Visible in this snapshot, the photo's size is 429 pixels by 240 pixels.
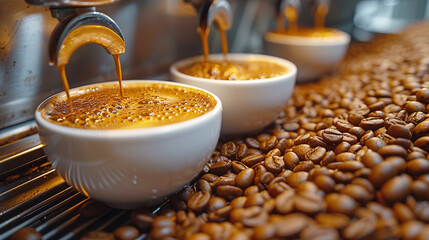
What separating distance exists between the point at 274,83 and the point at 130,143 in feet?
1.43

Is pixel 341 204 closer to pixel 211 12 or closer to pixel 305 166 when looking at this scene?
pixel 305 166

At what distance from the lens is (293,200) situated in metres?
0.54

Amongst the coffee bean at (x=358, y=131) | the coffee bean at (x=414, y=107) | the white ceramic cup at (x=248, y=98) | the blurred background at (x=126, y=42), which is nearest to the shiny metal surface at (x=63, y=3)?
the blurred background at (x=126, y=42)

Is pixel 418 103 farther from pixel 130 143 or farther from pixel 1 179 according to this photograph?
pixel 1 179

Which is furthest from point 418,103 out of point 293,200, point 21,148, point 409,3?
point 409,3

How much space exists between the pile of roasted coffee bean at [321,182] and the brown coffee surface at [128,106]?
16 cm

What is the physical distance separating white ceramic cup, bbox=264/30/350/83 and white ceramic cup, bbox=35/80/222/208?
2.57 feet

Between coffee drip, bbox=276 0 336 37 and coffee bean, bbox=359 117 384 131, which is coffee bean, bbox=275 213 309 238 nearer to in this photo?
coffee bean, bbox=359 117 384 131

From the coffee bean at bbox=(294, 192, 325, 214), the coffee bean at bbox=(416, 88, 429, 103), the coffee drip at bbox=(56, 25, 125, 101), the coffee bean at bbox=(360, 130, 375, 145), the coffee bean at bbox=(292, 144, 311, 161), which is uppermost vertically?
the coffee drip at bbox=(56, 25, 125, 101)

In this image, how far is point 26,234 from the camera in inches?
20.3

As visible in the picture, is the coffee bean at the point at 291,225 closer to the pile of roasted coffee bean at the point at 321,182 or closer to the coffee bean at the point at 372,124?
the pile of roasted coffee bean at the point at 321,182

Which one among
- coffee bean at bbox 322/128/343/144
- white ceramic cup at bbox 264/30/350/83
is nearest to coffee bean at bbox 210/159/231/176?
coffee bean at bbox 322/128/343/144

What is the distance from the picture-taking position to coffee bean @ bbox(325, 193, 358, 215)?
0.49 m

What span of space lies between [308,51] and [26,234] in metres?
1.09
